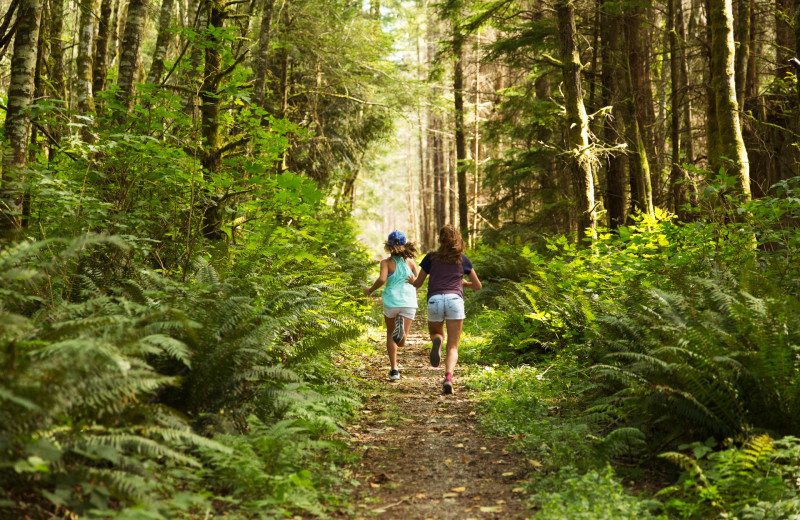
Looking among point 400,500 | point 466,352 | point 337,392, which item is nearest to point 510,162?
point 466,352

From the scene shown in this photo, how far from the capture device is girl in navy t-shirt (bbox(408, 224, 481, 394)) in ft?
25.6

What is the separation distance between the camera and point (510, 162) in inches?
741

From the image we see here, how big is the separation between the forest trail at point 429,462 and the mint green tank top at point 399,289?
3.80 ft

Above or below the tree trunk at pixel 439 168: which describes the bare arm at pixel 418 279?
below

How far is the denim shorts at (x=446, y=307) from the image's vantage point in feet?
25.7

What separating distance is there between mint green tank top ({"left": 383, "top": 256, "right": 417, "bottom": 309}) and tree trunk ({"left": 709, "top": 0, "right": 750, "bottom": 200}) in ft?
16.7

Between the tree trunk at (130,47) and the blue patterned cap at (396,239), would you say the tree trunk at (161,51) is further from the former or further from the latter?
the blue patterned cap at (396,239)

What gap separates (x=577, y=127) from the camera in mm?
11836

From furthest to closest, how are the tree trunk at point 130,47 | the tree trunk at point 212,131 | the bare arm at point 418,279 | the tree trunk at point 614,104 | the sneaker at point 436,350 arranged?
the tree trunk at point 614,104
the tree trunk at point 212,131
the tree trunk at point 130,47
the bare arm at point 418,279
the sneaker at point 436,350

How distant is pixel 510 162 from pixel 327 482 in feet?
51.5

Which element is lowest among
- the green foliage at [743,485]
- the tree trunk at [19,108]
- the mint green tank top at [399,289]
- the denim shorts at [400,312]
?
the green foliage at [743,485]

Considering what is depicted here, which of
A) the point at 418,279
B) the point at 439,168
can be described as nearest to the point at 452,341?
the point at 418,279

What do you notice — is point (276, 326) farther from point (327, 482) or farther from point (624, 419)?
point (624, 419)

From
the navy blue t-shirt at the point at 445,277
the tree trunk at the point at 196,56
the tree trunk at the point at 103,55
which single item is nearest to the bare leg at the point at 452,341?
the navy blue t-shirt at the point at 445,277
